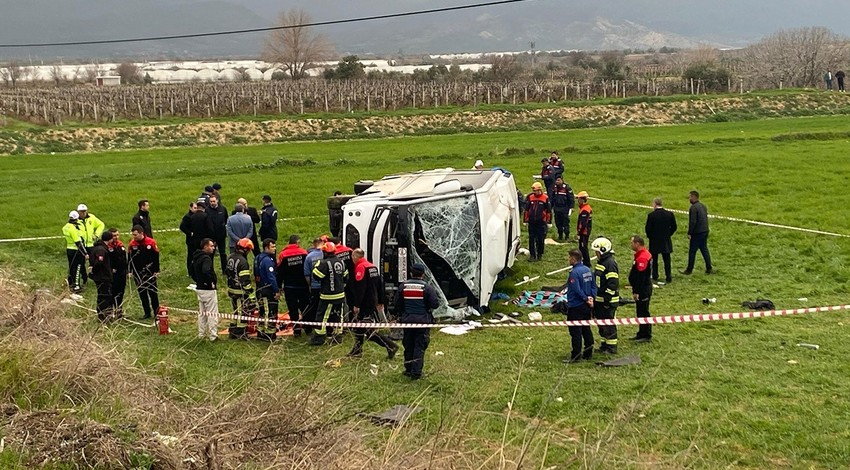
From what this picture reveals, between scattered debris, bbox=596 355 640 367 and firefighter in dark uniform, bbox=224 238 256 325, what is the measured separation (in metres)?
5.56

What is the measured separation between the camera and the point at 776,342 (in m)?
12.0

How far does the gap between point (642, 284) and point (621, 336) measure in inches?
37.3

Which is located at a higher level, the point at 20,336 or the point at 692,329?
the point at 20,336

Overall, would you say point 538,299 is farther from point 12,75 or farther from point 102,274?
point 12,75

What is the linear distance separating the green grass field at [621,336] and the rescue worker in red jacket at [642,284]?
259 millimetres

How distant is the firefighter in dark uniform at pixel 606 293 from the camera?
1196 centimetres

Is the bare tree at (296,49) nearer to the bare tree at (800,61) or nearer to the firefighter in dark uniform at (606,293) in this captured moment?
the bare tree at (800,61)

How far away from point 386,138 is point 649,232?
40286mm

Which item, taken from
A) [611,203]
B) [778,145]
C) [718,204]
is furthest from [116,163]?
[778,145]

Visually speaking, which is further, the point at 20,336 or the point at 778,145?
the point at 778,145

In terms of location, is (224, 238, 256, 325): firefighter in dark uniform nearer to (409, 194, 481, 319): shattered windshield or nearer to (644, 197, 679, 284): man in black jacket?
(409, 194, 481, 319): shattered windshield

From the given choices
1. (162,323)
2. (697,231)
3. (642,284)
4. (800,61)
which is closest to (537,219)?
(697,231)

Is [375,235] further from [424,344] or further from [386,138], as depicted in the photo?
[386,138]

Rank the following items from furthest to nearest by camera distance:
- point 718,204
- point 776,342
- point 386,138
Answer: point 386,138, point 718,204, point 776,342
